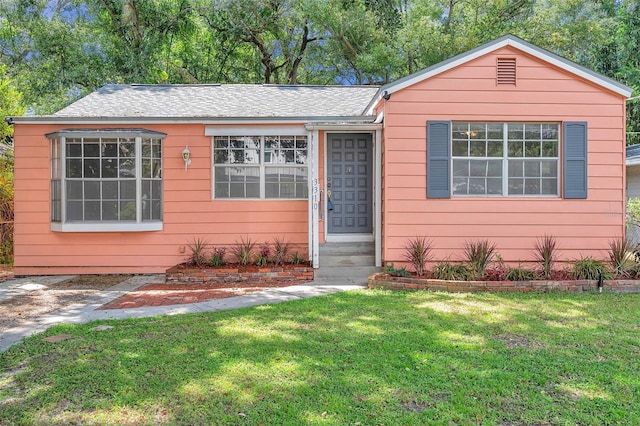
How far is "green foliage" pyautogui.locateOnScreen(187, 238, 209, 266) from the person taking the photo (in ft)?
27.3

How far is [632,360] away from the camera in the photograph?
3699 mm

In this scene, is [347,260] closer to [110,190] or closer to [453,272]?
[453,272]

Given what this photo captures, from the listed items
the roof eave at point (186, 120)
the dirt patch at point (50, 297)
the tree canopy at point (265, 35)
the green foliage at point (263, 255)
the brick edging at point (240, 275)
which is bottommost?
the dirt patch at point (50, 297)

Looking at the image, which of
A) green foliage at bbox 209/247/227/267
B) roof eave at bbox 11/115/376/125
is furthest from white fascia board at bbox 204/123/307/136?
green foliage at bbox 209/247/227/267

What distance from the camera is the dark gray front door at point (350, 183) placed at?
28.5 ft

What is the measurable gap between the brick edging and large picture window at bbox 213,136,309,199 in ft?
5.31

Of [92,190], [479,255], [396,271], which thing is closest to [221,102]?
[92,190]

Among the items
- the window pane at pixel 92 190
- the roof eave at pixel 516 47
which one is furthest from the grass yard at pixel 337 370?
the roof eave at pixel 516 47

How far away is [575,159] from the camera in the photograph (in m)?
7.79

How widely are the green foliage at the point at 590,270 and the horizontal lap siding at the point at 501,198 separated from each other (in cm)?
87

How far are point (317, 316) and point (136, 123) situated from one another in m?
5.65

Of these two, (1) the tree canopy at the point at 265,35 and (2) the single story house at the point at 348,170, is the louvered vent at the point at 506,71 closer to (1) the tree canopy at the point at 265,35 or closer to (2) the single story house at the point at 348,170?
(2) the single story house at the point at 348,170

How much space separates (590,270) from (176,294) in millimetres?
6636

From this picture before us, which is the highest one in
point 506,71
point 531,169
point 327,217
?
point 506,71
